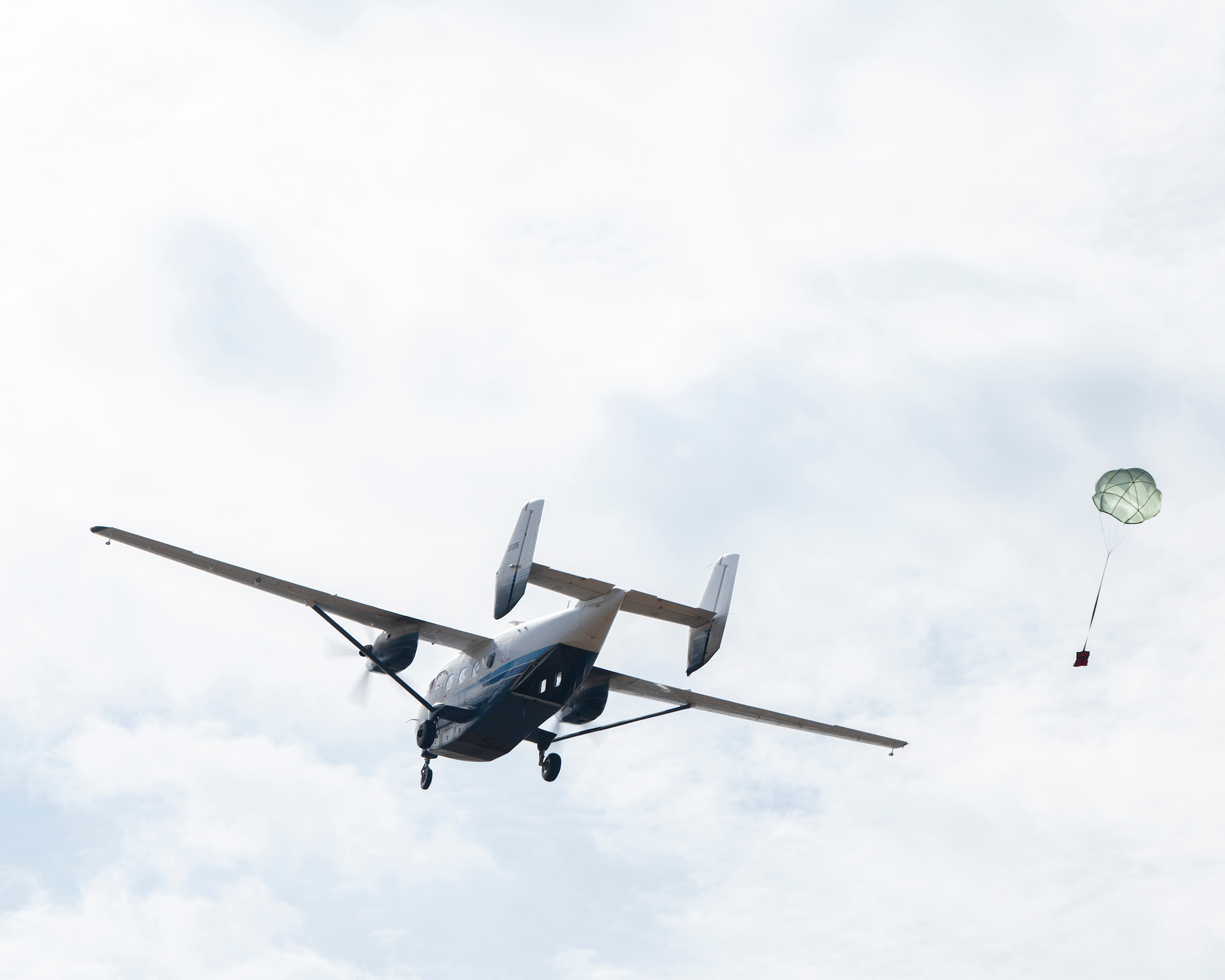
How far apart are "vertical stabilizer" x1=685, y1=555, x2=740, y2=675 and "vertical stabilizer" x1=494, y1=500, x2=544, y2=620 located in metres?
6.20

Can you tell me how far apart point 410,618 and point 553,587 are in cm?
813

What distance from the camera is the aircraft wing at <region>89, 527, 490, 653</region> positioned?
116 ft

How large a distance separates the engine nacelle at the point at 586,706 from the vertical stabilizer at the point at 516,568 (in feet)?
40.3

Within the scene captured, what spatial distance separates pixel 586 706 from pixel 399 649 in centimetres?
697

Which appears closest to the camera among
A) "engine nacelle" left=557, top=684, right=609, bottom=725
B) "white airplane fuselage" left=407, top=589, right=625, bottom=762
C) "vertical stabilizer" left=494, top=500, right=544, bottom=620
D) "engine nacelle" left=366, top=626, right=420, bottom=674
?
"vertical stabilizer" left=494, top=500, right=544, bottom=620

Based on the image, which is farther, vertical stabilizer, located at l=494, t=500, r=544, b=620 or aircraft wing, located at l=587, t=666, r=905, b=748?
aircraft wing, located at l=587, t=666, r=905, b=748

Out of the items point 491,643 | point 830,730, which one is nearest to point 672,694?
point 830,730

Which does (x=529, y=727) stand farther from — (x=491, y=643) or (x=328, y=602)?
(x=328, y=602)

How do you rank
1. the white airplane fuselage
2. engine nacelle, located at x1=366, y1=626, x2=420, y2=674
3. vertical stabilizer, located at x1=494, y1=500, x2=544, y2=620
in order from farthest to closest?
engine nacelle, located at x1=366, y1=626, x2=420, y2=674 → the white airplane fuselage → vertical stabilizer, located at x1=494, y1=500, x2=544, y2=620

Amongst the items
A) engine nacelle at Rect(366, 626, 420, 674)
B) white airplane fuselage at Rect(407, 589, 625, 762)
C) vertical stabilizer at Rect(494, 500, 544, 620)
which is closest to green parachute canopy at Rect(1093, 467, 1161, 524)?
white airplane fuselage at Rect(407, 589, 625, 762)

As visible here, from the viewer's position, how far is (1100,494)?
38.1 m

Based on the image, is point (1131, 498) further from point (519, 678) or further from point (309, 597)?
point (309, 597)

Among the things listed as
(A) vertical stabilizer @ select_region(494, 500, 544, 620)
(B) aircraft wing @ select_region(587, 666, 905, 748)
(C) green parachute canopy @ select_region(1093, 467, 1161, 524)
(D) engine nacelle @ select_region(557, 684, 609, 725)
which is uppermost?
(C) green parachute canopy @ select_region(1093, 467, 1161, 524)

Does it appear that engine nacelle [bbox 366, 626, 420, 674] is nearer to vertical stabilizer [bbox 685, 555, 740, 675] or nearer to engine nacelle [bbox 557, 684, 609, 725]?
engine nacelle [bbox 557, 684, 609, 725]
